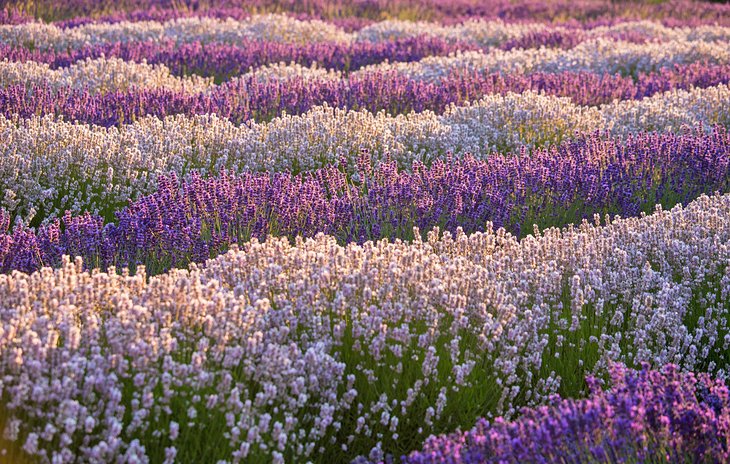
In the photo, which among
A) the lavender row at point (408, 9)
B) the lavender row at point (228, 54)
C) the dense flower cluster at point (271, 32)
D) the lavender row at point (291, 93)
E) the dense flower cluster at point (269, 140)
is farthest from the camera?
the lavender row at point (408, 9)

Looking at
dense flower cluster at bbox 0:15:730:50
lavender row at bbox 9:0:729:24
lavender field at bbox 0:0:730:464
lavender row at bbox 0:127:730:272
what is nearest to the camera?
lavender field at bbox 0:0:730:464

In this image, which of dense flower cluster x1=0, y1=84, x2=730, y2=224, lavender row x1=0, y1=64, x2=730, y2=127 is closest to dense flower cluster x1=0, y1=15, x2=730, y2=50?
lavender row x1=0, y1=64, x2=730, y2=127

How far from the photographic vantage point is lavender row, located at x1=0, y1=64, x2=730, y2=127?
768cm

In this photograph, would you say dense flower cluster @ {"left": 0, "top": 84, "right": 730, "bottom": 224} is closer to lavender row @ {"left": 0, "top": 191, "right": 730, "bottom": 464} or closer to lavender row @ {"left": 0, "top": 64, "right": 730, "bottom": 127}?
lavender row @ {"left": 0, "top": 64, "right": 730, "bottom": 127}

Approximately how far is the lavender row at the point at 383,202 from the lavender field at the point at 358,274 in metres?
0.02

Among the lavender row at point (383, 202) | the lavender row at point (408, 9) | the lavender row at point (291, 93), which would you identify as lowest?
the lavender row at point (408, 9)

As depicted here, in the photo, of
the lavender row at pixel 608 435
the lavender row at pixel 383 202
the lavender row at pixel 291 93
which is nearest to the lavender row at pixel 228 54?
the lavender row at pixel 291 93

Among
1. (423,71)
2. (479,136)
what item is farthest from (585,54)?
(479,136)

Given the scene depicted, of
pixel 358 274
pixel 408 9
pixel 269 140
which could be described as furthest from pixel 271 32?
pixel 358 274

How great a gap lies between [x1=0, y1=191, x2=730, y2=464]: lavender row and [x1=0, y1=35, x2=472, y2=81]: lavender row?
7.29 meters

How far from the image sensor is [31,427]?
103 inches

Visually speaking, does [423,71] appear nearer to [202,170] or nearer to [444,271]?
[202,170]

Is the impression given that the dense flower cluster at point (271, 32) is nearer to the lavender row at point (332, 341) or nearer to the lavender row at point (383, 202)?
the lavender row at point (383, 202)

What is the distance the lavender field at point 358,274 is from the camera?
2717mm
